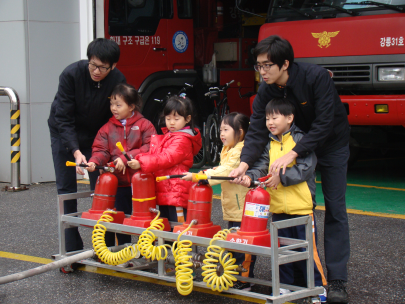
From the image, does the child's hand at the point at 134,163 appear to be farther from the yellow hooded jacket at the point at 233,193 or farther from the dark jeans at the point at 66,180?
the dark jeans at the point at 66,180

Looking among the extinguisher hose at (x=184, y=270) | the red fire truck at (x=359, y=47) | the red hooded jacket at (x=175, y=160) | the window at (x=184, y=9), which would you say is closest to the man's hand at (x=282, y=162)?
the extinguisher hose at (x=184, y=270)

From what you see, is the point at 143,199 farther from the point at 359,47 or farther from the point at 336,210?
the point at 359,47

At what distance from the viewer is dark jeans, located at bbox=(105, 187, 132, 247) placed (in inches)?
178

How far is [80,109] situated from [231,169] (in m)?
1.32

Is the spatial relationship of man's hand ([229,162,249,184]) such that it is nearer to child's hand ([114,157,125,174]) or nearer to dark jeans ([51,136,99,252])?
child's hand ([114,157,125,174])

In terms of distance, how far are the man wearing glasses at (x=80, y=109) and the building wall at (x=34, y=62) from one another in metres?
3.57

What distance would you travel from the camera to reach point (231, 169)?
3.94 metres

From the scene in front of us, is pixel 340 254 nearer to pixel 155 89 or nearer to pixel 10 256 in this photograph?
pixel 10 256

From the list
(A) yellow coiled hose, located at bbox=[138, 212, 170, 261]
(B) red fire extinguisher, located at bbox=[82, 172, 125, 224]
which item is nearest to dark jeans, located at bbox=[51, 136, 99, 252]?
(B) red fire extinguisher, located at bbox=[82, 172, 125, 224]

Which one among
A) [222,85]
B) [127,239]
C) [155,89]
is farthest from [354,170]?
[127,239]

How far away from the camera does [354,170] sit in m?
8.88

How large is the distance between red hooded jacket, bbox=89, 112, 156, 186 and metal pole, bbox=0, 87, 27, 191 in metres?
3.59

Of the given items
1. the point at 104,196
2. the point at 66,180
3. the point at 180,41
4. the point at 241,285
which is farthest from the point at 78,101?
the point at 180,41

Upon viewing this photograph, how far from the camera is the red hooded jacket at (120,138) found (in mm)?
4297
